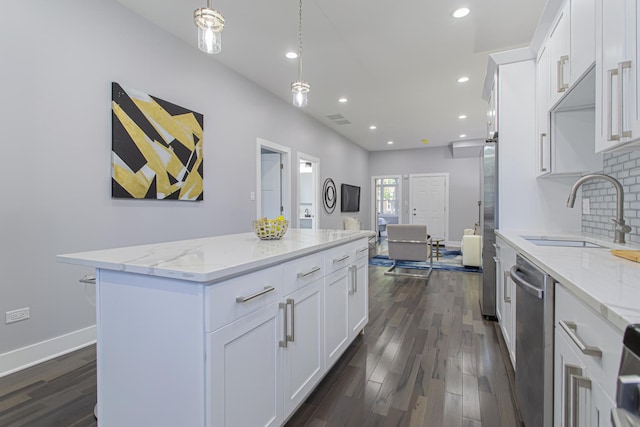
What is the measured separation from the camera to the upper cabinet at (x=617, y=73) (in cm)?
115

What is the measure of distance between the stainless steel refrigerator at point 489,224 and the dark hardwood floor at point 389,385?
A: 8.6 inches

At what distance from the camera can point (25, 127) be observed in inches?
82.6

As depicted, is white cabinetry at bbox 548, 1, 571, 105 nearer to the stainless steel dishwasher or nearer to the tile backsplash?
the tile backsplash

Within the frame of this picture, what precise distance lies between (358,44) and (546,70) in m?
1.75

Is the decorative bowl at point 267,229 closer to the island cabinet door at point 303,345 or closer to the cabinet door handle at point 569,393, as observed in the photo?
the island cabinet door at point 303,345

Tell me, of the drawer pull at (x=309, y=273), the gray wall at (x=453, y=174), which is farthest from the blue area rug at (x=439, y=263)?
the drawer pull at (x=309, y=273)

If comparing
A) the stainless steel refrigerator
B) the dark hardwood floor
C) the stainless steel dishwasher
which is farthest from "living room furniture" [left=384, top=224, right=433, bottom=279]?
the stainless steel dishwasher

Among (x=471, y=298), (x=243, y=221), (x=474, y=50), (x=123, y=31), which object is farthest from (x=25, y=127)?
(x=471, y=298)

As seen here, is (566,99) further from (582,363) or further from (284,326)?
(284,326)

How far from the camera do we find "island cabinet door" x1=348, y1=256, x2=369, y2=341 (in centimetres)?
230

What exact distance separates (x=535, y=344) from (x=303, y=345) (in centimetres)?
105

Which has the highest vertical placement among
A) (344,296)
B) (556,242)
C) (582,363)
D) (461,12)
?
(461,12)

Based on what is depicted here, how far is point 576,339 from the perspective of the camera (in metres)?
0.92

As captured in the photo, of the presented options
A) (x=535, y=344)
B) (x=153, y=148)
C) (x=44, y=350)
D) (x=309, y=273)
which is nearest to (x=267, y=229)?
(x=309, y=273)
